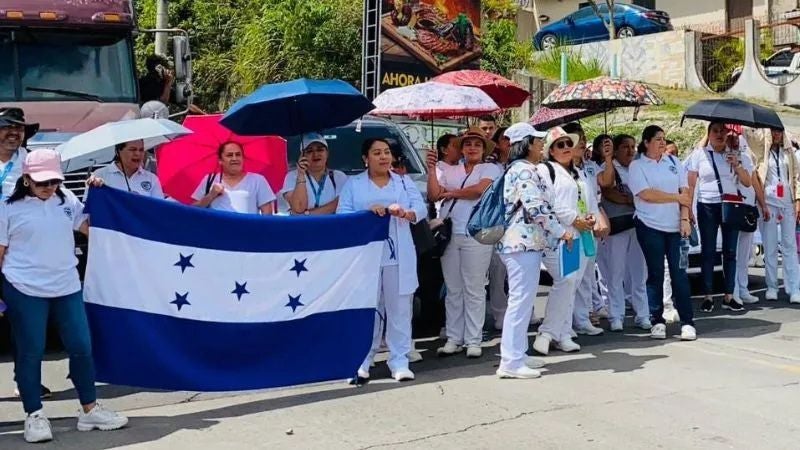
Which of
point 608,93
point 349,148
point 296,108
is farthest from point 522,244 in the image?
point 349,148

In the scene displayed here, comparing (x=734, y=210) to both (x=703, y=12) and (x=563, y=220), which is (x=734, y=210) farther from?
(x=703, y=12)

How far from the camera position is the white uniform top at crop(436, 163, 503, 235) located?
7805mm

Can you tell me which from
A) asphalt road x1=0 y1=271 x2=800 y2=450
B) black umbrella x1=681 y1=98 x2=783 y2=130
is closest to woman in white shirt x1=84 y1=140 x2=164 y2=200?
asphalt road x1=0 y1=271 x2=800 y2=450

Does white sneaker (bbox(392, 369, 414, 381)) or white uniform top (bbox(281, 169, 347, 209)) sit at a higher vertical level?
white uniform top (bbox(281, 169, 347, 209))

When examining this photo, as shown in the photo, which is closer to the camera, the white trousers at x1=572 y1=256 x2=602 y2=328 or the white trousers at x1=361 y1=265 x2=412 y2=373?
the white trousers at x1=361 y1=265 x2=412 y2=373

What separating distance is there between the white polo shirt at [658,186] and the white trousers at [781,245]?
264 cm

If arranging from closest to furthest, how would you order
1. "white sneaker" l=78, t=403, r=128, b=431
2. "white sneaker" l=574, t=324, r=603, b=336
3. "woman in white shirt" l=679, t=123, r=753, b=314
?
1. "white sneaker" l=78, t=403, r=128, b=431
2. "white sneaker" l=574, t=324, r=603, b=336
3. "woman in white shirt" l=679, t=123, r=753, b=314

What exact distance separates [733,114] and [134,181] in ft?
18.3

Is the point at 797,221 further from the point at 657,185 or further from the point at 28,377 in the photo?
the point at 28,377

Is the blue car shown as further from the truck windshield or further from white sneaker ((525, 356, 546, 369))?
white sneaker ((525, 356, 546, 369))

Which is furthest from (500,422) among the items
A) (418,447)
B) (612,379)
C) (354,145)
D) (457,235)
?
(354,145)

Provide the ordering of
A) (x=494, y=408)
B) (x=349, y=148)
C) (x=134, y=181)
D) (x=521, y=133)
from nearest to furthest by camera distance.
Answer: (x=494, y=408)
(x=134, y=181)
(x=521, y=133)
(x=349, y=148)

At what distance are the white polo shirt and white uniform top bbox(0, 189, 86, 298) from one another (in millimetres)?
4866

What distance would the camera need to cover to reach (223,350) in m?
6.54
